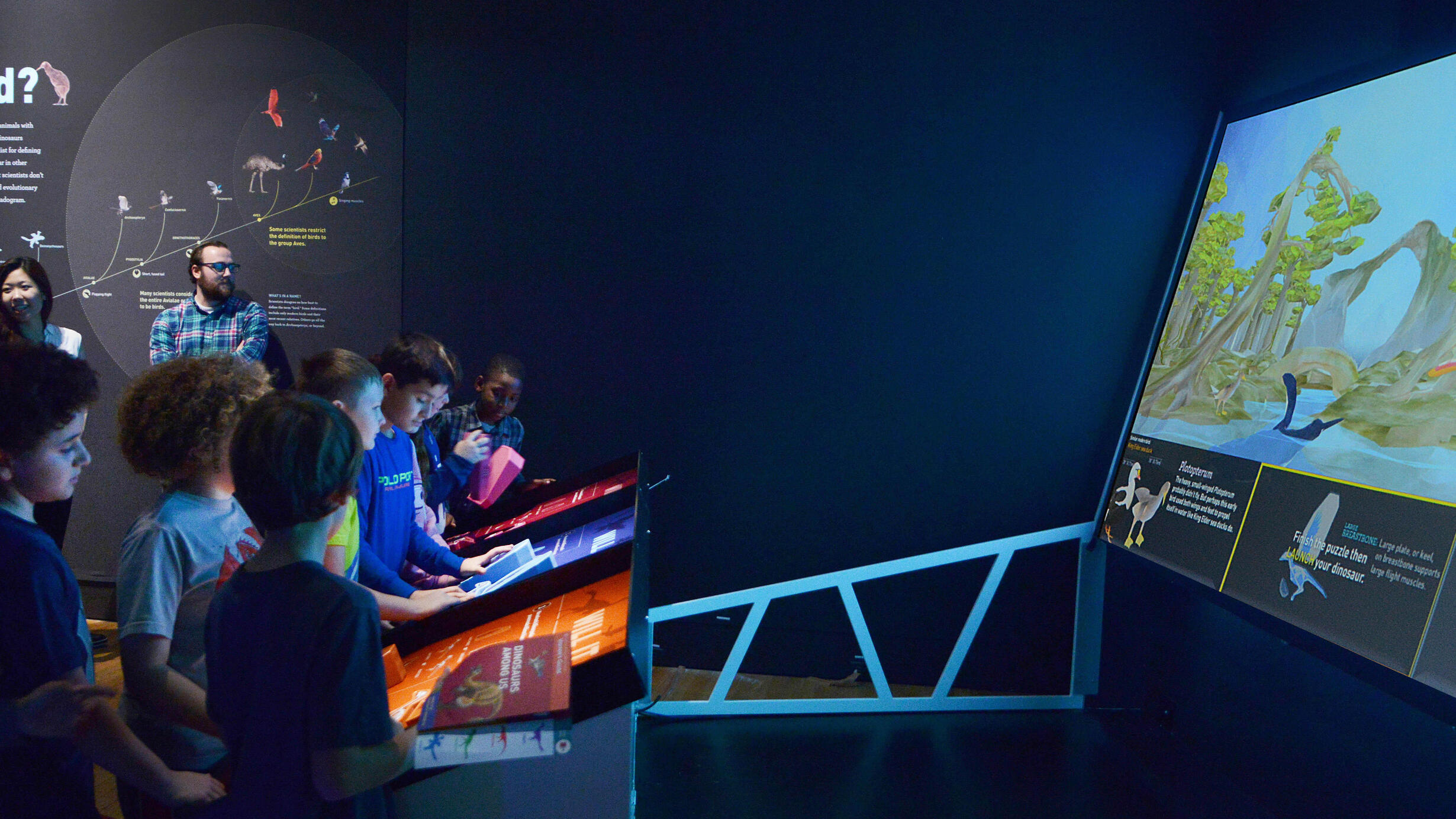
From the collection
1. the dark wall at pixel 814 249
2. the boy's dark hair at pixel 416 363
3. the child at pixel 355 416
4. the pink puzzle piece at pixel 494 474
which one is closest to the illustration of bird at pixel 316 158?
the dark wall at pixel 814 249

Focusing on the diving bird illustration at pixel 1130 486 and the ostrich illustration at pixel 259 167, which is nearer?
the diving bird illustration at pixel 1130 486

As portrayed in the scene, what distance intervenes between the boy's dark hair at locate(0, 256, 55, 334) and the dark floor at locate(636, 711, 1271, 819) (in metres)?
2.89

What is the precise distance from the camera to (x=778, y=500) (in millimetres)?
3758

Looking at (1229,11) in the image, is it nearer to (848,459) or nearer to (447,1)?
(848,459)

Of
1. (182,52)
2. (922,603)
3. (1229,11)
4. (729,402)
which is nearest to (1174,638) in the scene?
(922,603)

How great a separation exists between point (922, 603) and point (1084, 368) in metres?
1.20

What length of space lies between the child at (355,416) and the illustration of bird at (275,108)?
8.56ft

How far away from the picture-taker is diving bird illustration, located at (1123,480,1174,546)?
297 centimetres

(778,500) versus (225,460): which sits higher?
(225,460)

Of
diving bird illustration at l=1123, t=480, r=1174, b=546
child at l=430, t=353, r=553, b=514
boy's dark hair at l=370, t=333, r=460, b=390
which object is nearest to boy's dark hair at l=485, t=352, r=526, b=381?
child at l=430, t=353, r=553, b=514

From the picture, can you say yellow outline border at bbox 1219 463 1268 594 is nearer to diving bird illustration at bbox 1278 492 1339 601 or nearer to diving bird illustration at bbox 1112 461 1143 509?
diving bird illustration at bbox 1278 492 1339 601

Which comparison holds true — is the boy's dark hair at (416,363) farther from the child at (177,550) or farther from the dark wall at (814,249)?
the dark wall at (814,249)

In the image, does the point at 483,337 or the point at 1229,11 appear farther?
the point at 483,337

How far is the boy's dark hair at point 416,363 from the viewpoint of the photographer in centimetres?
208
